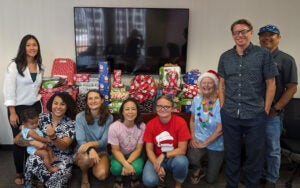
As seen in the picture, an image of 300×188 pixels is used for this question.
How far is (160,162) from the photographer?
236 cm

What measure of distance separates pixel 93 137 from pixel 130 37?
1.20 metres

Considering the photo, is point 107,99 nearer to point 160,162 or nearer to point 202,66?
point 160,162

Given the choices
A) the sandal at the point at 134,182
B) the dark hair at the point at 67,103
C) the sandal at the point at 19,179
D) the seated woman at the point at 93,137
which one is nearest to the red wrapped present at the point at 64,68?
the dark hair at the point at 67,103

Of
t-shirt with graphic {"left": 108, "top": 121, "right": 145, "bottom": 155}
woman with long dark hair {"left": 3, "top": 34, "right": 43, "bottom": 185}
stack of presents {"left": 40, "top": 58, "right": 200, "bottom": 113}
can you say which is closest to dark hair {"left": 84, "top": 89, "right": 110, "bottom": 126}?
t-shirt with graphic {"left": 108, "top": 121, "right": 145, "bottom": 155}

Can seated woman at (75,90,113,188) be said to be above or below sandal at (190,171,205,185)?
above

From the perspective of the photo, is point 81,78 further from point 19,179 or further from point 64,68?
point 19,179

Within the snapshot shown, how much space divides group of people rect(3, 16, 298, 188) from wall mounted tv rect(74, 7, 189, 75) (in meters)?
0.67

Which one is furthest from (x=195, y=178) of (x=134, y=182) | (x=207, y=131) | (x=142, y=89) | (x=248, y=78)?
(x=248, y=78)

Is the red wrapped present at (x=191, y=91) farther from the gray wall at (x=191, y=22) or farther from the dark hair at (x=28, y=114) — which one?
the dark hair at (x=28, y=114)

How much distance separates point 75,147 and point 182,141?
100cm

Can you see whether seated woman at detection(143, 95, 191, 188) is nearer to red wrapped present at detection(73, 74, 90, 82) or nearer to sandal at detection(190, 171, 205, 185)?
sandal at detection(190, 171, 205, 185)

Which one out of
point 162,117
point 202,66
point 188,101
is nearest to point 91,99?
point 162,117

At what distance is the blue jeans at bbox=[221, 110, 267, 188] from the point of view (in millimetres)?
2072

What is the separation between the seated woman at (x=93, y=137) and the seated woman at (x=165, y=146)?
0.39 m
